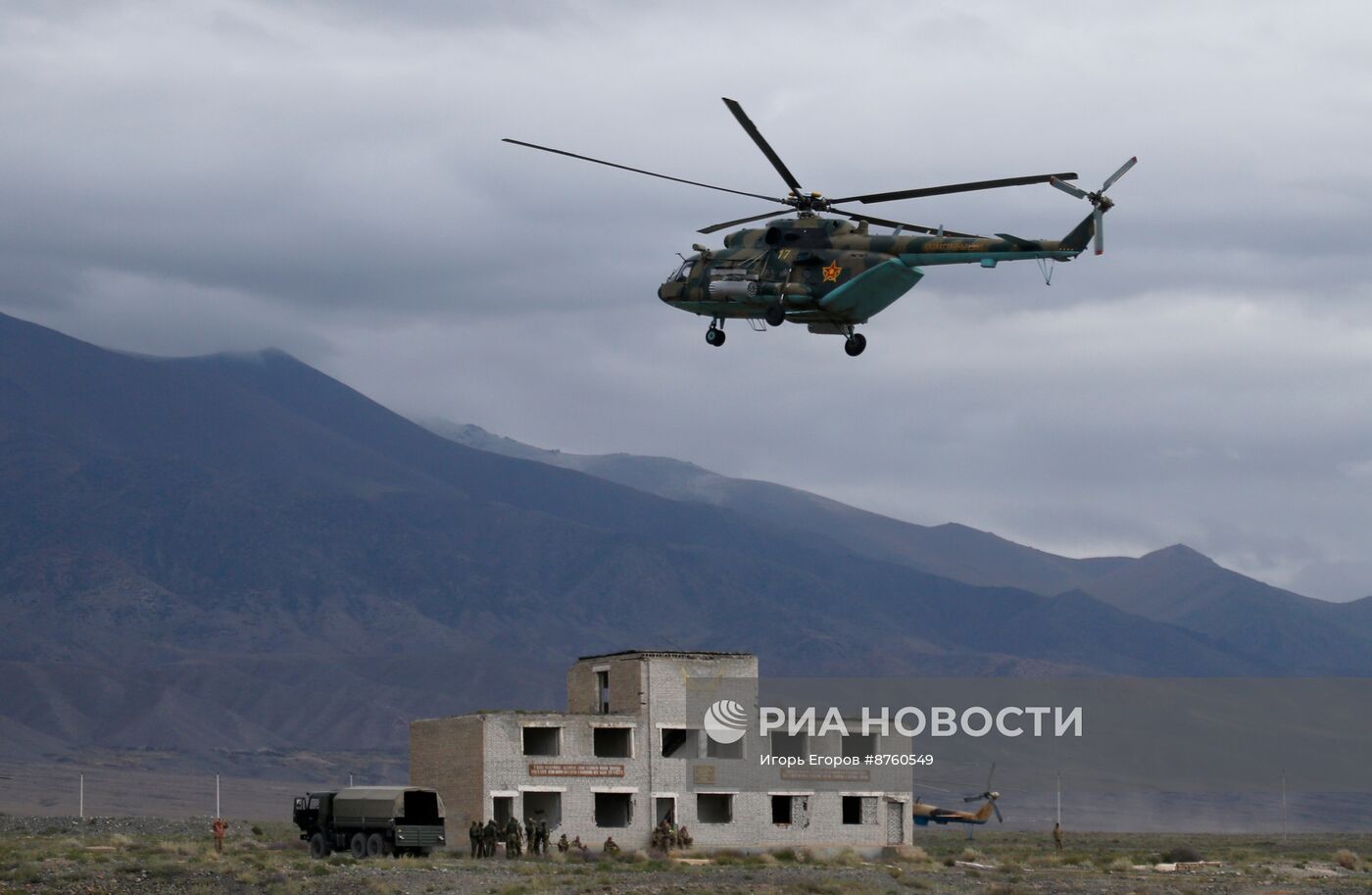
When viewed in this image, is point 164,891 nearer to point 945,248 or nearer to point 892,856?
point 945,248

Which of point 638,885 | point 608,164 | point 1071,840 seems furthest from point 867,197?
point 1071,840

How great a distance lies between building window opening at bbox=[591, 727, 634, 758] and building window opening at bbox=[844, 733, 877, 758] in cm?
901

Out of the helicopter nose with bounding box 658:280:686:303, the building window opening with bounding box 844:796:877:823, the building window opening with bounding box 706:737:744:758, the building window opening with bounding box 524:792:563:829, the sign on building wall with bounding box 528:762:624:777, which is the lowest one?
the building window opening with bounding box 844:796:877:823

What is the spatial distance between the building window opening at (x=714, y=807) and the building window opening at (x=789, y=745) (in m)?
2.72

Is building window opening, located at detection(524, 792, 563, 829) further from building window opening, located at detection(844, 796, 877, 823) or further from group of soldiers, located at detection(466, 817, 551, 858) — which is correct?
building window opening, located at detection(844, 796, 877, 823)

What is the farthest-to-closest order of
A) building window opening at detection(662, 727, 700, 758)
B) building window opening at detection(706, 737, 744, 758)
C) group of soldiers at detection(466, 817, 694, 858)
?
building window opening at detection(706, 737, 744, 758) < building window opening at detection(662, 727, 700, 758) < group of soldiers at detection(466, 817, 694, 858)

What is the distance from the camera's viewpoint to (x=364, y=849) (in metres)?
63.8

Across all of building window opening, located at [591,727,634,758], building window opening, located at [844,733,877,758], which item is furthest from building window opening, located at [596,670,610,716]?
building window opening, located at [844,733,877,758]

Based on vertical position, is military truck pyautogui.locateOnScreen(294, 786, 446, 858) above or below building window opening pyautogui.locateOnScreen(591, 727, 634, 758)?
below

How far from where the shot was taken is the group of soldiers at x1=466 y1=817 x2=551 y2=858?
68375 millimetres

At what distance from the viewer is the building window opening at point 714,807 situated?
77188 mm

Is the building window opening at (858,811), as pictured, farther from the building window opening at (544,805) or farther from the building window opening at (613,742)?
the building window opening at (544,805)

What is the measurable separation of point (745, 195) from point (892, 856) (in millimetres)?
29074

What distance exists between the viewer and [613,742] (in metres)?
76.4
